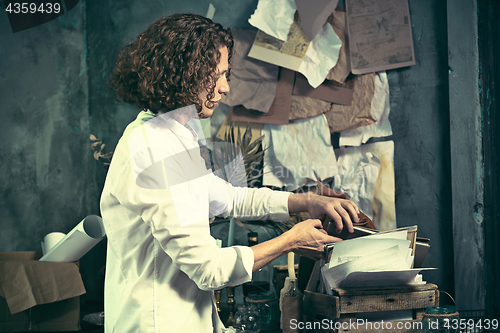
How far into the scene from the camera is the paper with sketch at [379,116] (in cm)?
162

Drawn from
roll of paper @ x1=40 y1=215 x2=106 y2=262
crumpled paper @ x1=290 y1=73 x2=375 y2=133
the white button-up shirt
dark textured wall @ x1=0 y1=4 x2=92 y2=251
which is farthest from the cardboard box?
crumpled paper @ x1=290 y1=73 x2=375 y2=133

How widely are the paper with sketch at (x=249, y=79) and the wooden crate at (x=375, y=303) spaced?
907 mm

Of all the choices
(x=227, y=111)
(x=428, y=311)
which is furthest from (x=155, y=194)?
(x=227, y=111)

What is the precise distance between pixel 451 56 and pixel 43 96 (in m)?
1.78

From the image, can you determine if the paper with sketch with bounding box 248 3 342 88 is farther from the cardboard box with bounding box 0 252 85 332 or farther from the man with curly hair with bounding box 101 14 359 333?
the cardboard box with bounding box 0 252 85 332

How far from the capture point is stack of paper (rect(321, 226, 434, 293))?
888 mm

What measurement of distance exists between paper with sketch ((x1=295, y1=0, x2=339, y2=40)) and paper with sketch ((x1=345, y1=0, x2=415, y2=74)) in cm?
9

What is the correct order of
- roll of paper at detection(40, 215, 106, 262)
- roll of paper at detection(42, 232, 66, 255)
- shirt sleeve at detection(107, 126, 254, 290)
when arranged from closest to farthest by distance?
shirt sleeve at detection(107, 126, 254, 290)
roll of paper at detection(40, 215, 106, 262)
roll of paper at detection(42, 232, 66, 255)

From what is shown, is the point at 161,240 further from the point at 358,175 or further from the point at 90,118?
the point at 90,118

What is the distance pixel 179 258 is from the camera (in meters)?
0.68

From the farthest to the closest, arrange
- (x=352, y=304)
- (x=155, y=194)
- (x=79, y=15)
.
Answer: (x=79, y=15) < (x=352, y=304) < (x=155, y=194)

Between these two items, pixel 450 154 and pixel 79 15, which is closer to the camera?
pixel 450 154

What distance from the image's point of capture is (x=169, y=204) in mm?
669

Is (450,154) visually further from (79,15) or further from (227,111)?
(79,15)
